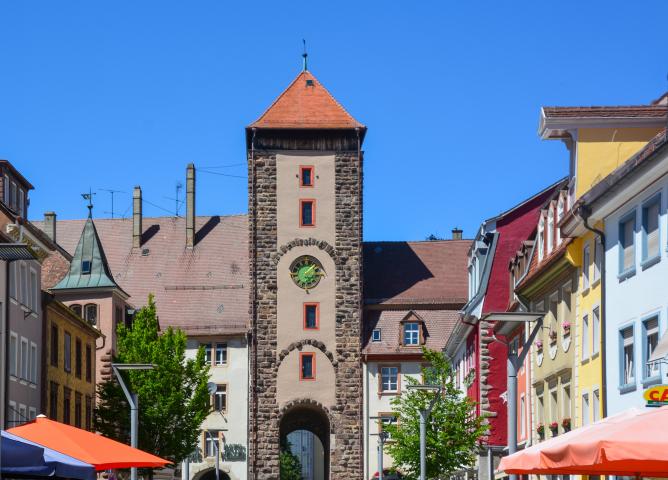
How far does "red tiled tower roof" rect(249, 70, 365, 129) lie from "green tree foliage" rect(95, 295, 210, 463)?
21.3 m

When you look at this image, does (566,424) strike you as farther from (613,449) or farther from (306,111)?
(306,111)

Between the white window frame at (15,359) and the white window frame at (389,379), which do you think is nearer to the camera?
the white window frame at (15,359)

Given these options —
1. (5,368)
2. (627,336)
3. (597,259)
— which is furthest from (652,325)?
(5,368)

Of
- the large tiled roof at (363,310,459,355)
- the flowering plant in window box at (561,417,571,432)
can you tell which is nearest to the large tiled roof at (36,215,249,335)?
the large tiled roof at (363,310,459,355)

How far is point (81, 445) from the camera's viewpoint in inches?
923

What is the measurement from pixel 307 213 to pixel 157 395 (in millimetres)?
21792

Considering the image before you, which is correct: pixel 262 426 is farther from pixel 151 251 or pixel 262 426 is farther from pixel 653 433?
pixel 653 433

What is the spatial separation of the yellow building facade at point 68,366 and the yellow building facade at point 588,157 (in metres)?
23.6

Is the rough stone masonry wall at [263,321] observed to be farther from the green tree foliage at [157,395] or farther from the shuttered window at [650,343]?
the shuttered window at [650,343]

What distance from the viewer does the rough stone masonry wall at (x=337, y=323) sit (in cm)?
7856

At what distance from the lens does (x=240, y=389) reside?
8106 cm

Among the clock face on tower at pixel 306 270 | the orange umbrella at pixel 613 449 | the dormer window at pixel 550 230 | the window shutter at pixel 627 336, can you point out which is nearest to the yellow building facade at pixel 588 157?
the dormer window at pixel 550 230

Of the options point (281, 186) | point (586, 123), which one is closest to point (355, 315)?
point (281, 186)

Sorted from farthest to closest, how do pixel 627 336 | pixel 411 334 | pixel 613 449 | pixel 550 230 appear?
pixel 411 334 → pixel 550 230 → pixel 627 336 → pixel 613 449
